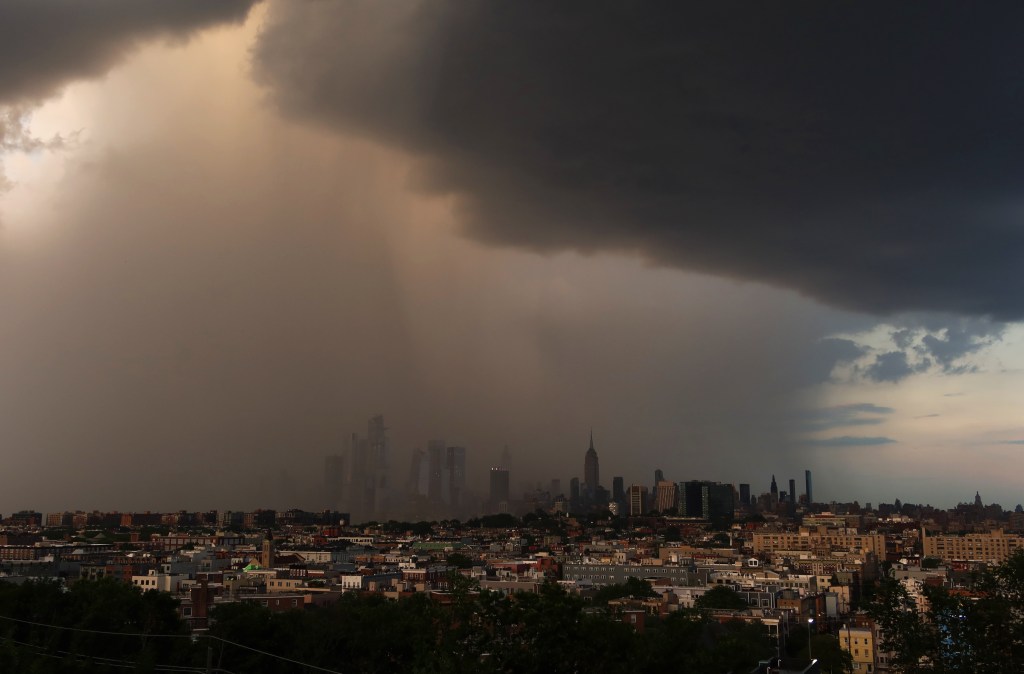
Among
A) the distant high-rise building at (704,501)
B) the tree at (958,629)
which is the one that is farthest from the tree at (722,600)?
the distant high-rise building at (704,501)

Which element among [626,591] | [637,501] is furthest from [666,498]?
[626,591]

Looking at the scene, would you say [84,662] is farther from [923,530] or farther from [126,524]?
[126,524]

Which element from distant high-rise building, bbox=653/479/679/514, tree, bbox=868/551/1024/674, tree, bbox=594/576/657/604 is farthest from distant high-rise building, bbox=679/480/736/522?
tree, bbox=868/551/1024/674

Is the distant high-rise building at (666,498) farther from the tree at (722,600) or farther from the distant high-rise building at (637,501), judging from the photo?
the tree at (722,600)

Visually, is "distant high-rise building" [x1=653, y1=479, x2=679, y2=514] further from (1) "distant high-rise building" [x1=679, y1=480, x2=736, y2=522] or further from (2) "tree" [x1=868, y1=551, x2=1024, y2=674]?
(2) "tree" [x1=868, y1=551, x2=1024, y2=674]

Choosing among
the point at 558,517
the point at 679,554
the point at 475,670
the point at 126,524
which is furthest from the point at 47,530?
the point at 475,670

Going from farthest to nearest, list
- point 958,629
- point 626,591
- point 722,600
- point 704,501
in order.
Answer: point 704,501 → point 626,591 → point 722,600 → point 958,629

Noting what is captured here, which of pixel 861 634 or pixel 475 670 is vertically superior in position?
pixel 475 670

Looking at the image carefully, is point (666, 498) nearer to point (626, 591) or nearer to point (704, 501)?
point (704, 501)

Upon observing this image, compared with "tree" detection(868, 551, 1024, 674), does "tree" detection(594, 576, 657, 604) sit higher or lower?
lower

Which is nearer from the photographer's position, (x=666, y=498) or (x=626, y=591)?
(x=626, y=591)

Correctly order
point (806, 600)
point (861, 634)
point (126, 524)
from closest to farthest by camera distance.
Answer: point (861, 634) < point (806, 600) < point (126, 524)
